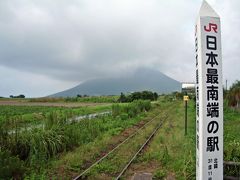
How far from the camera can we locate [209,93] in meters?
4.32

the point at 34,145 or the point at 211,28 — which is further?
the point at 34,145

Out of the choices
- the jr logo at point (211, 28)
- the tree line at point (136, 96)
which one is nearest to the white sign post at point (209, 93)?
the jr logo at point (211, 28)

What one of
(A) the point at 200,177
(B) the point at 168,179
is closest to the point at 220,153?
(A) the point at 200,177

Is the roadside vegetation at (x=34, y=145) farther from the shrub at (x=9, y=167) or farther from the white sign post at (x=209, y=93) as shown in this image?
the white sign post at (x=209, y=93)

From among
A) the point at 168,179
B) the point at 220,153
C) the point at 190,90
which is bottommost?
the point at 168,179

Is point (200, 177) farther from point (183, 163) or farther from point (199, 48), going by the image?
point (183, 163)

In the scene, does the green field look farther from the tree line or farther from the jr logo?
the tree line

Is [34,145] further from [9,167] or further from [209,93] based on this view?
[209,93]

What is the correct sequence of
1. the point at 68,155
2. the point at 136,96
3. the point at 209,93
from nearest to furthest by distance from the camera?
the point at 209,93, the point at 68,155, the point at 136,96

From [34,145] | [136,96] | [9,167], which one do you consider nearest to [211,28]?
[9,167]

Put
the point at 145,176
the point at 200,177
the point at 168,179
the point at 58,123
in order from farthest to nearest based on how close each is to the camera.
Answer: the point at 58,123
the point at 168,179
the point at 200,177
the point at 145,176

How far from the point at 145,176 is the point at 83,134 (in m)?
8.07

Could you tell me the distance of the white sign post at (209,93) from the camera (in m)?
4.27

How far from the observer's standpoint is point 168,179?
6461mm
